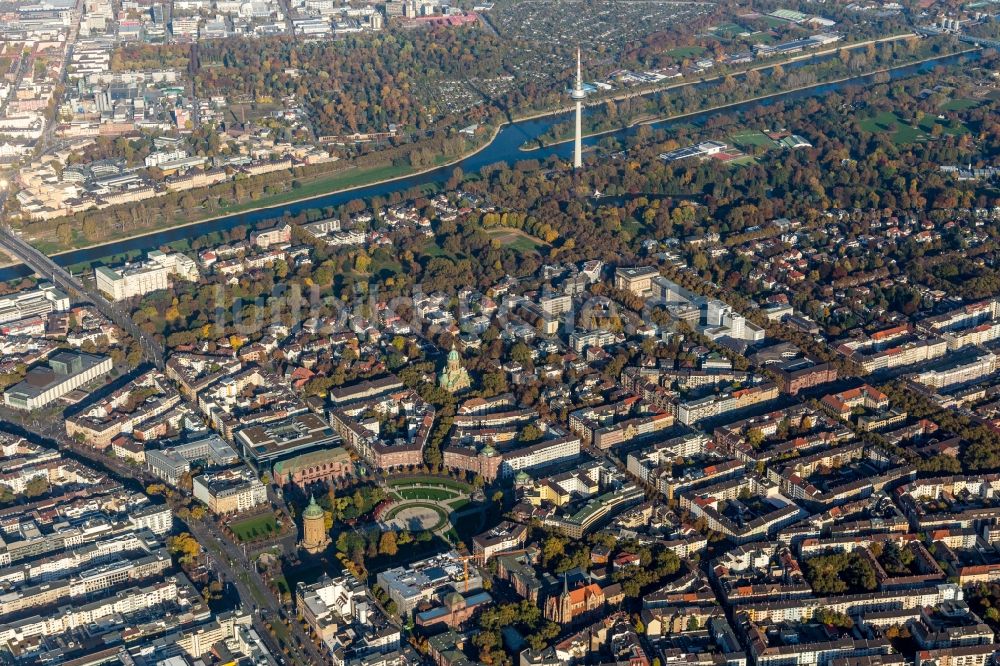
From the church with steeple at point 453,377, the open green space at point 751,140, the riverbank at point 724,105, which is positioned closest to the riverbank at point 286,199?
the riverbank at point 724,105

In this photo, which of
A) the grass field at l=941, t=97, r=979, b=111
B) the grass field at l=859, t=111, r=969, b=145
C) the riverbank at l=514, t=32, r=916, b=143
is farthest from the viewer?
the riverbank at l=514, t=32, r=916, b=143

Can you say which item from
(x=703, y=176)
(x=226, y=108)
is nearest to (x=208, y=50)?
(x=226, y=108)

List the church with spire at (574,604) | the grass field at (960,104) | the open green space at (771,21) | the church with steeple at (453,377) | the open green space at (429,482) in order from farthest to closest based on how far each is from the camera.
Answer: the open green space at (771,21) → the grass field at (960,104) → the church with steeple at (453,377) → the open green space at (429,482) → the church with spire at (574,604)

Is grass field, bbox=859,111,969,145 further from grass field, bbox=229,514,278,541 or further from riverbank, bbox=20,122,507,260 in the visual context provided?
grass field, bbox=229,514,278,541

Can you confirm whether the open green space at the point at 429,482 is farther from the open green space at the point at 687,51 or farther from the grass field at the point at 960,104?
the open green space at the point at 687,51

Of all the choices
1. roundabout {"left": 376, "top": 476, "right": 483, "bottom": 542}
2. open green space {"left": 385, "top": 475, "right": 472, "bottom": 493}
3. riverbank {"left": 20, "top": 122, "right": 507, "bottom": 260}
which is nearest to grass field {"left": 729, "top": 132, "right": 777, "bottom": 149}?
riverbank {"left": 20, "top": 122, "right": 507, "bottom": 260}

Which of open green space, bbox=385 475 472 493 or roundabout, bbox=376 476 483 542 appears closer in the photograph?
roundabout, bbox=376 476 483 542

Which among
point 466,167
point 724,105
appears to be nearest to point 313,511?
point 466,167
